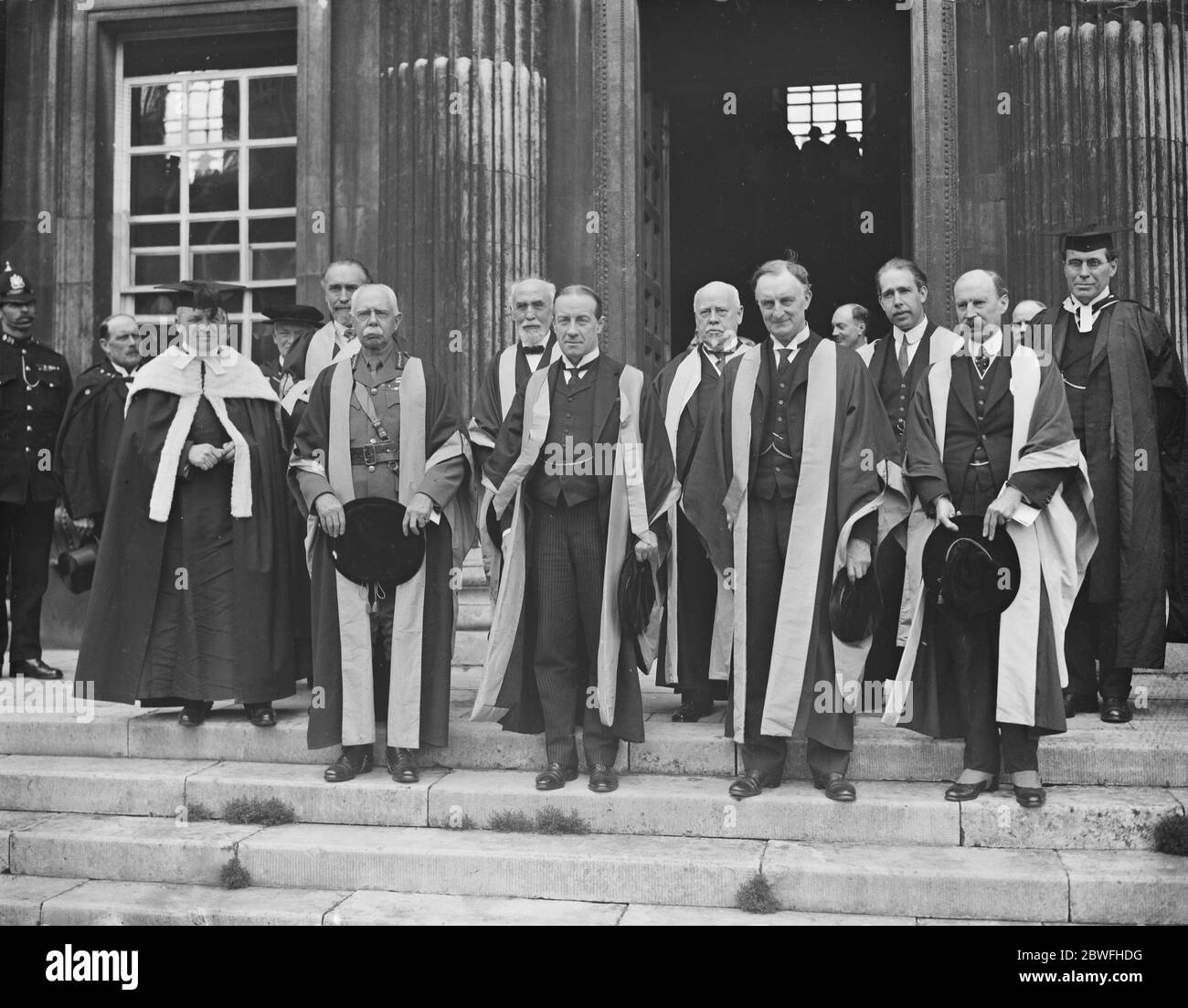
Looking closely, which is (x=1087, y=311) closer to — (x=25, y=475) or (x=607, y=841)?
(x=607, y=841)

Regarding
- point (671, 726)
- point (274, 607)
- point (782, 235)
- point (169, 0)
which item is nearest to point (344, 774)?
point (274, 607)

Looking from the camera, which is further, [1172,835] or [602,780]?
[602,780]

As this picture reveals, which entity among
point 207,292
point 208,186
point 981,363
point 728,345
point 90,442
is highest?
point 208,186

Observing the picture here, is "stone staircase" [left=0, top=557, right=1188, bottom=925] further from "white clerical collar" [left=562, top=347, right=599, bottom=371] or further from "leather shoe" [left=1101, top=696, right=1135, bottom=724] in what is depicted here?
"white clerical collar" [left=562, top=347, right=599, bottom=371]

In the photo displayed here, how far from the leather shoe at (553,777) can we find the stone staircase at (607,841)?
5cm

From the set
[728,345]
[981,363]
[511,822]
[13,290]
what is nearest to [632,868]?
[511,822]

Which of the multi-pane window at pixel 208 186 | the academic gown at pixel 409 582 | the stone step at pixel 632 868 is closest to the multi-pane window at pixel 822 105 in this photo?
the multi-pane window at pixel 208 186

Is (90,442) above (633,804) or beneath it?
above

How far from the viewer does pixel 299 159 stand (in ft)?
29.5

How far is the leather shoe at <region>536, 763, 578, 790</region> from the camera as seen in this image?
548 centimetres

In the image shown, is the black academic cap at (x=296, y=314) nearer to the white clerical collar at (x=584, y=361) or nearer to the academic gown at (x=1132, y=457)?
the white clerical collar at (x=584, y=361)

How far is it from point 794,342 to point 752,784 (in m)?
1.86

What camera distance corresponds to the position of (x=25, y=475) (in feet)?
24.3

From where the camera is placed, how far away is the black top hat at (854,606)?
17.6ft
